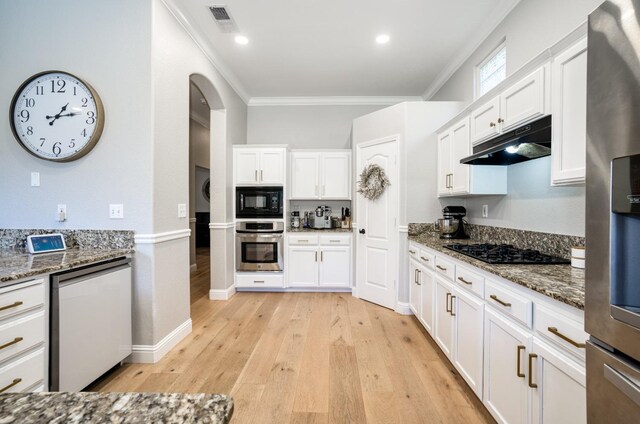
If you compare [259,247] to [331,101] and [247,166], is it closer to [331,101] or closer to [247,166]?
[247,166]

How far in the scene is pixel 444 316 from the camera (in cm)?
229

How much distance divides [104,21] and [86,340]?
2412mm

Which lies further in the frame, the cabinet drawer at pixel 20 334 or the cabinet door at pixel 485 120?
the cabinet door at pixel 485 120

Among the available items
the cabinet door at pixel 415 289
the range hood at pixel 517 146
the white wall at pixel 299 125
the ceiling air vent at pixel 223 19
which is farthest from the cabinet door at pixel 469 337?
the white wall at pixel 299 125

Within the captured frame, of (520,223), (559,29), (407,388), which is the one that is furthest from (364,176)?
(407,388)

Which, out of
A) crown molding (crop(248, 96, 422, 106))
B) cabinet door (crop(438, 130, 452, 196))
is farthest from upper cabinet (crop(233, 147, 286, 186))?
cabinet door (crop(438, 130, 452, 196))

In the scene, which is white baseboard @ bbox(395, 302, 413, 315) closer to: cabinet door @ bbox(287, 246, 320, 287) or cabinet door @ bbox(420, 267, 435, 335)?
cabinet door @ bbox(420, 267, 435, 335)

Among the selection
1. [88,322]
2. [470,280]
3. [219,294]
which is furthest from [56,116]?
[470,280]

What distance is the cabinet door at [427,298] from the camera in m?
2.56

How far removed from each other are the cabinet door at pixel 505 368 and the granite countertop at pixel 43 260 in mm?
2526

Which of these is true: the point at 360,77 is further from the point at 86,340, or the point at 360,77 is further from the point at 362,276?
the point at 86,340

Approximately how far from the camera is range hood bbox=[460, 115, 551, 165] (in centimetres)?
169

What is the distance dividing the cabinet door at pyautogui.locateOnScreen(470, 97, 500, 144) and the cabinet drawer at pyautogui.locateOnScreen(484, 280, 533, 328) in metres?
1.22

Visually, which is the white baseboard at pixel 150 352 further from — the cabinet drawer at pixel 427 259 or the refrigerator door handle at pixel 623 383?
the refrigerator door handle at pixel 623 383
